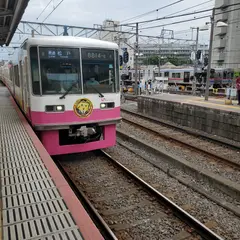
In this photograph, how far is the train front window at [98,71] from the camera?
20.1ft

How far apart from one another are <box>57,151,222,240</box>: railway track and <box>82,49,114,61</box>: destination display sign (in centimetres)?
254

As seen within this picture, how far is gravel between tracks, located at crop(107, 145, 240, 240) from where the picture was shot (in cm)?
404

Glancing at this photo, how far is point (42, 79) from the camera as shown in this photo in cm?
578

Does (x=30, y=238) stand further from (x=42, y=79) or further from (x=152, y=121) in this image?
(x=152, y=121)

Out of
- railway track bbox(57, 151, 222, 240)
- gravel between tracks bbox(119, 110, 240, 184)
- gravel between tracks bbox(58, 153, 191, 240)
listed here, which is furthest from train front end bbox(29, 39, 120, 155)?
gravel between tracks bbox(119, 110, 240, 184)

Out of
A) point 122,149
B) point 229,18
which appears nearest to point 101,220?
point 122,149

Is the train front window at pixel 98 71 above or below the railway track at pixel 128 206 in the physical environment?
above

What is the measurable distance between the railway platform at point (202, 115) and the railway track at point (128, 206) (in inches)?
187

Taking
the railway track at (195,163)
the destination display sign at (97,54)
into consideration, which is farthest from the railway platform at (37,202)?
the railway track at (195,163)

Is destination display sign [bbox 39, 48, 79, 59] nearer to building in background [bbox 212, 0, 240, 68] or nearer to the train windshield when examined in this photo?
the train windshield

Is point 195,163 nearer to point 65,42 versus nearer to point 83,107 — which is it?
point 83,107

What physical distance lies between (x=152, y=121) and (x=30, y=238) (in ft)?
34.2

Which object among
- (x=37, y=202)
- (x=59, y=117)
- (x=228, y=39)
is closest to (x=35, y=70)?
(x=59, y=117)

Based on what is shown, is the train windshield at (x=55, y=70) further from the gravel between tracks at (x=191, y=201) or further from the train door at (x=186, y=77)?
the train door at (x=186, y=77)
